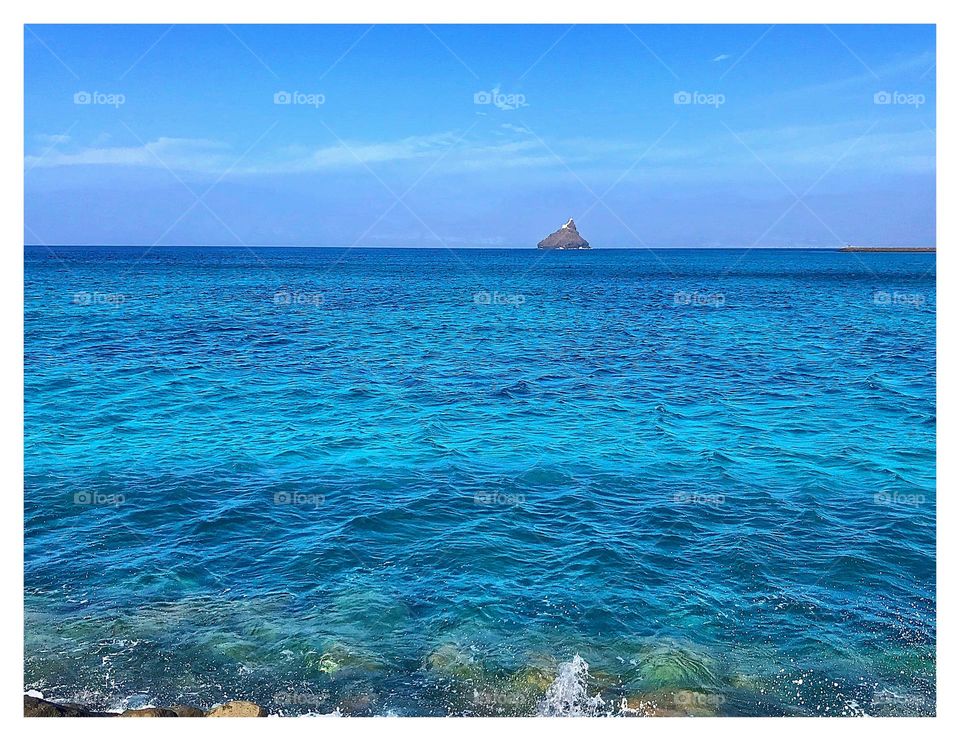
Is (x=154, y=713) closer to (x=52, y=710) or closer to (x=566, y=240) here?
(x=52, y=710)

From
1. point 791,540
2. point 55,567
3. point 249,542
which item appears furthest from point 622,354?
point 55,567

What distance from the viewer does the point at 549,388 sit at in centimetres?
2817

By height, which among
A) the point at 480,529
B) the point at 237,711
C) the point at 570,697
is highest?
the point at 480,529

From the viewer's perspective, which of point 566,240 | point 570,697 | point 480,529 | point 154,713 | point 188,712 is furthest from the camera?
point 566,240

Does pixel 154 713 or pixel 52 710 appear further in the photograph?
pixel 52 710

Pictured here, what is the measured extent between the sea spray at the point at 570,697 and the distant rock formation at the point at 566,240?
16053 cm

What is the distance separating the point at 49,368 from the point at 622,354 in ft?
77.0

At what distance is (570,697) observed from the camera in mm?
11445

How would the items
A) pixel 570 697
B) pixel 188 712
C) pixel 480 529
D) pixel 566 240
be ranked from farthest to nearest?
1. pixel 566 240
2. pixel 480 529
3. pixel 570 697
4. pixel 188 712

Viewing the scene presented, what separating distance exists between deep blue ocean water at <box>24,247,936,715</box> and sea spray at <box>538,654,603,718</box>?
0.04 m

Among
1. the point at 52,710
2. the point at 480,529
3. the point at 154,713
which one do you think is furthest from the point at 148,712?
the point at 480,529

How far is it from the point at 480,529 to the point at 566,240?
6216 inches

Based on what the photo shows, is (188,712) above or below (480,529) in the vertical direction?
below

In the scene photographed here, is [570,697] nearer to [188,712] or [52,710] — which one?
[188,712]
